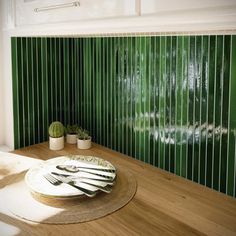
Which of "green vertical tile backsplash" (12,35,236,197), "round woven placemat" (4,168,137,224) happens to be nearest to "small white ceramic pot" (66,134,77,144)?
"green vertical tile backsplash" (12,35,236,197)

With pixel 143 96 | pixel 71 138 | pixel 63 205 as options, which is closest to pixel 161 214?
pixel 63 205

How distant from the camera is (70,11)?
1.06m

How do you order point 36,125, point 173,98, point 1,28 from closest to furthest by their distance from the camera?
point 173,98 → point 1,28 → point 36,125

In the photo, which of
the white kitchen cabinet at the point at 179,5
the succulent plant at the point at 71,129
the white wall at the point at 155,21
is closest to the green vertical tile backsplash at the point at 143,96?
the succulent plant at the point at 71,129

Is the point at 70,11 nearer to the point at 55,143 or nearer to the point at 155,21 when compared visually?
the point at 155,21

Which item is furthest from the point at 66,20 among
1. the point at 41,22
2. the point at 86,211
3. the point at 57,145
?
the point at 57,145

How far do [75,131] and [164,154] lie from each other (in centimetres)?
53

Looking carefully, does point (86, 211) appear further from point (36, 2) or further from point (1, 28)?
point (1, 28)

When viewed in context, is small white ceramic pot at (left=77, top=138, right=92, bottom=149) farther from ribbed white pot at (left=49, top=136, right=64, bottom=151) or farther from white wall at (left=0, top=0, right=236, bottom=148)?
white wall at (left=0, top=0, right=236, bottom=148)

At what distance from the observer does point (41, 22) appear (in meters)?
1.21

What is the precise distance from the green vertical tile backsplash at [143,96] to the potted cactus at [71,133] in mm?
91

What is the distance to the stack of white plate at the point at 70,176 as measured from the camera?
3.78 feet

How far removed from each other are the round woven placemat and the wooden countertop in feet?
0.07

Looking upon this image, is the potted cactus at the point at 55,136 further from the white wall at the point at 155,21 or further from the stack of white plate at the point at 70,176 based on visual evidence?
the white wall at the point at 155,21
